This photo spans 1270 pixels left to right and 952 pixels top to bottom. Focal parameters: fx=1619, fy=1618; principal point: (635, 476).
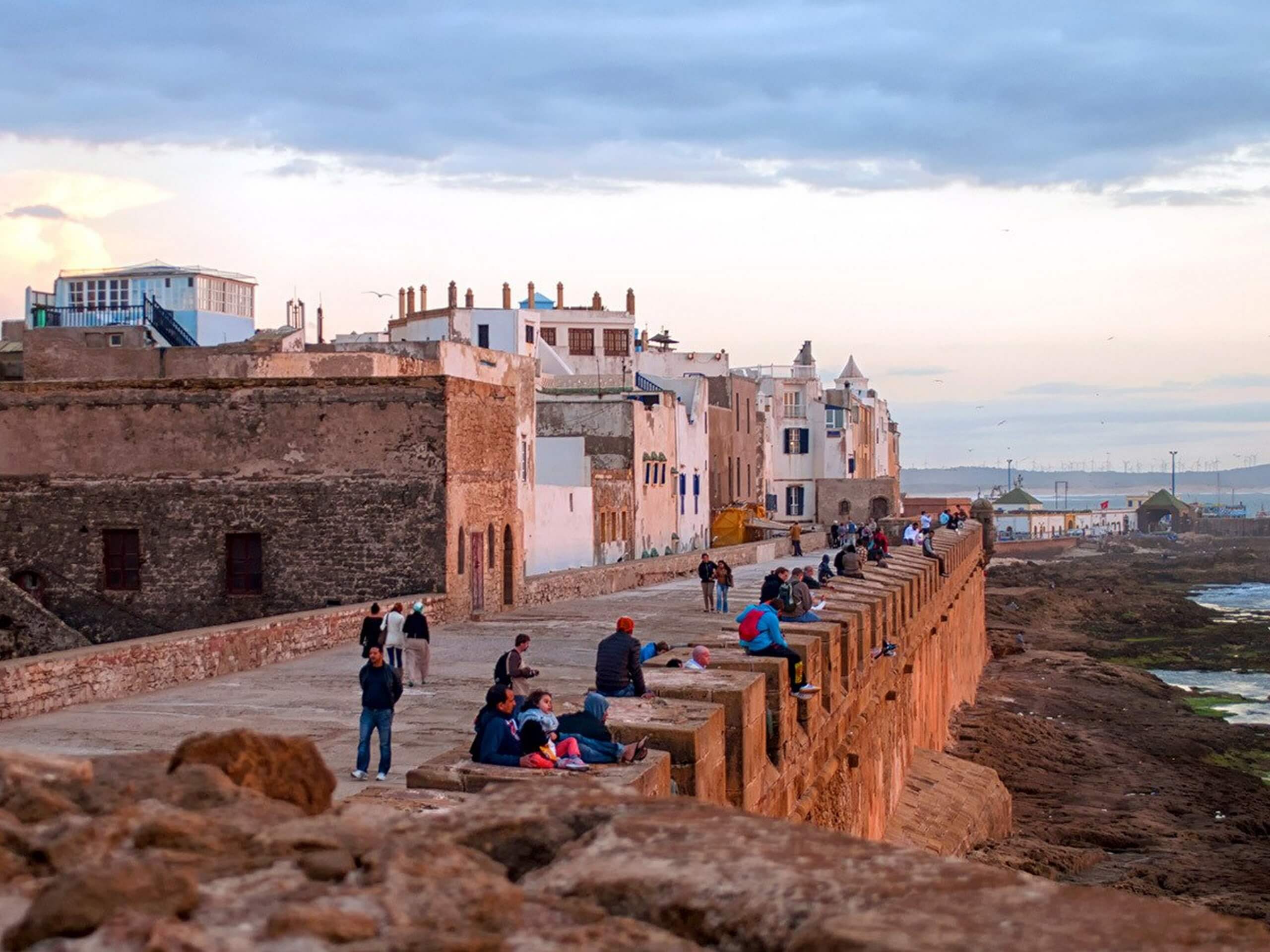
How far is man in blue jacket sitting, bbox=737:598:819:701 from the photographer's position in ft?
41.8

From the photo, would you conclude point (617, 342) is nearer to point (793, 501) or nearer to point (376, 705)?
point (793, 501)

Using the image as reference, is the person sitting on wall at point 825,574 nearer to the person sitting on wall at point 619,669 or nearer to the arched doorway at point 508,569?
the arched doorway at point 508,569

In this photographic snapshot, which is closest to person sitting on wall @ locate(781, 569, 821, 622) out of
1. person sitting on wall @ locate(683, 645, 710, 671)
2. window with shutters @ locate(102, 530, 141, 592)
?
person sitting on wall @ locate(683, 645, 710, 671)

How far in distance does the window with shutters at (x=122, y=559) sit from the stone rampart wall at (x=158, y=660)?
5217 millimetres

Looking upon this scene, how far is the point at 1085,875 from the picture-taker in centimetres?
2080

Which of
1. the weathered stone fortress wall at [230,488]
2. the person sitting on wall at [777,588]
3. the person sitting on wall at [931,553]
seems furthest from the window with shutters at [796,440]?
the person sitting on wall at [777,588]

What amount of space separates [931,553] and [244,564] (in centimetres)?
1695

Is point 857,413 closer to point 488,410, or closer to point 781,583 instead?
point 488,410

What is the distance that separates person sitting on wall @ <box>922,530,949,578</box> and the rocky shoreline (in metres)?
3.22

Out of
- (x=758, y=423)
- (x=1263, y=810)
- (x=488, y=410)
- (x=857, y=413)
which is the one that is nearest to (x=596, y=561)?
(x=488, y=410)

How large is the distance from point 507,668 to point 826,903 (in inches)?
344

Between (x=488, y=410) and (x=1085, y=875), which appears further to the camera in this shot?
(x=488, y=410)

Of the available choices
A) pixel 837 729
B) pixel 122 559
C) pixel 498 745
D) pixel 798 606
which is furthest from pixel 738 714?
pixel 122 559

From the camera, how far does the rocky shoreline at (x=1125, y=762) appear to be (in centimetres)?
2116
